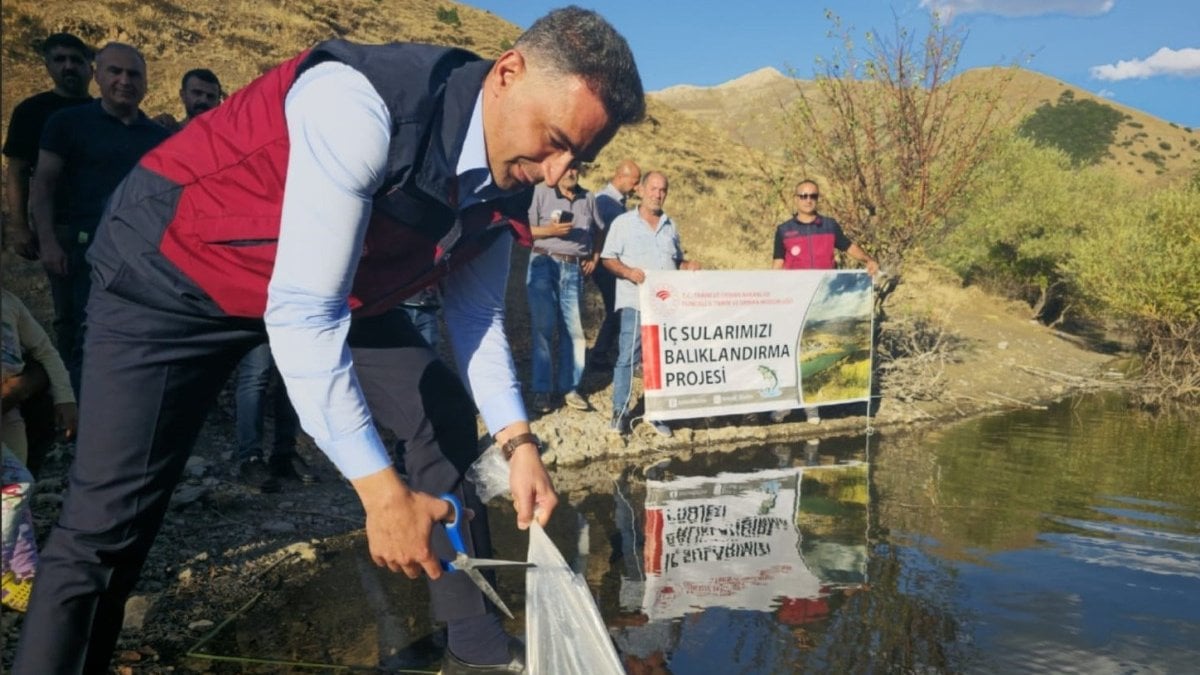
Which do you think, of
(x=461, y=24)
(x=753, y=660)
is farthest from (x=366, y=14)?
(x=753, y=660)

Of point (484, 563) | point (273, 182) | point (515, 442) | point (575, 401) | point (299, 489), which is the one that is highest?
point (273, 182)

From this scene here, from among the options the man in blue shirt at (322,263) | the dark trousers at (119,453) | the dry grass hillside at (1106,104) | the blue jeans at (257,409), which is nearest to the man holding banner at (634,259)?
the blue jeans at (257,409)

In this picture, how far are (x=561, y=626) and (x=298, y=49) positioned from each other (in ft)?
64.9

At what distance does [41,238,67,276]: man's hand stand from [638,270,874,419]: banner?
4.20 metres

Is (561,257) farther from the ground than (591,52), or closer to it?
closer to it

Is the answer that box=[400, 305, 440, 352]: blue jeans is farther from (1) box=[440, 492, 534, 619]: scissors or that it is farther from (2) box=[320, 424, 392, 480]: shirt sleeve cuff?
(2) box=[320, 424, 392, 480]: shirt sleeve cuff

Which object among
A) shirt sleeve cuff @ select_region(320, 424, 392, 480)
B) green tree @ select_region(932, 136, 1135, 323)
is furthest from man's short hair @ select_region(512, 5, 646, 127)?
green tree @ select_region(932, 136, 1135, 323)

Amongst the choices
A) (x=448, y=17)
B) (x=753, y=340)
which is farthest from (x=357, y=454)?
(x=448, y=17)

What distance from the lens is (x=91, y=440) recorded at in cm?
218

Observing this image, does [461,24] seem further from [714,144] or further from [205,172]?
[205,172]

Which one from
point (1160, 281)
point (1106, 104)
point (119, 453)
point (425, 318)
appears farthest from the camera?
point (1106, 104)

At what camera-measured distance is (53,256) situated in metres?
5.09

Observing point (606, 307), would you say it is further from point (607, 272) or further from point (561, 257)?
point (561, 257)

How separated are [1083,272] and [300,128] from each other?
15964 mm
